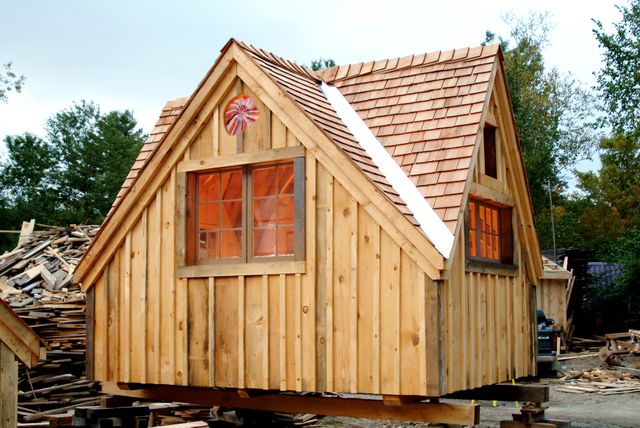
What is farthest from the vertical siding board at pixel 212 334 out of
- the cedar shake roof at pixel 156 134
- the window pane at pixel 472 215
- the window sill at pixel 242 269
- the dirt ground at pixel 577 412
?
the dirt ground at pixel 577 412

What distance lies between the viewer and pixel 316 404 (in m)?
10.3

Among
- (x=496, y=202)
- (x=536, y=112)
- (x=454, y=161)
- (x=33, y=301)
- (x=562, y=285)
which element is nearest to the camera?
(x=454, y=161)

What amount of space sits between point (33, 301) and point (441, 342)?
1088 cm

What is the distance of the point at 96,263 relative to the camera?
11.4m

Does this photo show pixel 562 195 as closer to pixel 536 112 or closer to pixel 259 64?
pixel 536 112

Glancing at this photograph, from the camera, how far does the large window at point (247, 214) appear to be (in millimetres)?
9859

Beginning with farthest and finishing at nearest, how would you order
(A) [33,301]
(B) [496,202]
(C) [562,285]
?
(C) [562,285]
(A) [33,301]
(B) [496,202]

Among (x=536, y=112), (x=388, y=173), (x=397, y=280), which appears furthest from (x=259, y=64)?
(x=536, y=112)

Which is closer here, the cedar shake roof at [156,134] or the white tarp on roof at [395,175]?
the white tarp on roof at [395,175]

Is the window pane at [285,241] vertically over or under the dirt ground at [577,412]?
over

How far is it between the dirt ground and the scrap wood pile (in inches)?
193

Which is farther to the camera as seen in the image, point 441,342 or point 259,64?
point 259,64

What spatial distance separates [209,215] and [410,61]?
11.5 feet

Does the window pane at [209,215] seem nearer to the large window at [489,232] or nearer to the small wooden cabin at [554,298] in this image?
the large window at [489,232]
